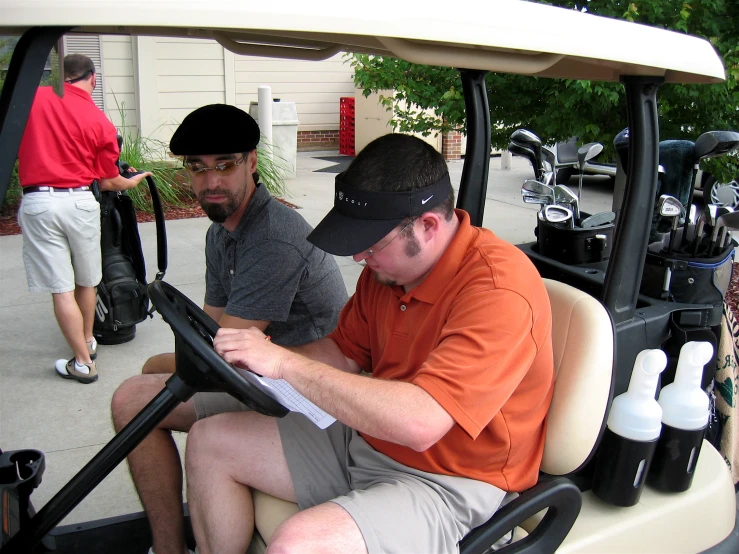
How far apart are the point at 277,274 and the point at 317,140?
436 inches

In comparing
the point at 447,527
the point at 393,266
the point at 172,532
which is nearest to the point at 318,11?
the point at 393,266

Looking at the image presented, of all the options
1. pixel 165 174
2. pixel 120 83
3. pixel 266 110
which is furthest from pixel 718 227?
pixel 120 83

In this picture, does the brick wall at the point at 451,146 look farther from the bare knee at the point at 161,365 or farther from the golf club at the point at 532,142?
the bare knee at the point at 161,365

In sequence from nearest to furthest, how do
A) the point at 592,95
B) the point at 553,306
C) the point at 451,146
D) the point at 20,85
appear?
the point at 20,85
the point at 553,306
the point at 592,95
the point at 451,146

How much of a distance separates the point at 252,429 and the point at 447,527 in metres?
0.60

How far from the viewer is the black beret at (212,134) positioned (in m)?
2.29

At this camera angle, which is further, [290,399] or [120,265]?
[120,265]

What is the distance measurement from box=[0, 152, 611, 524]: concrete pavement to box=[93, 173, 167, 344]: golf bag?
26 centimetres

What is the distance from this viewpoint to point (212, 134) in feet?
7.54

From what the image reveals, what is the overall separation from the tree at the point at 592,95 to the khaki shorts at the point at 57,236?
1.98 meters

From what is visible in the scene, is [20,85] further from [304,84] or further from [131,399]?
[304,84]

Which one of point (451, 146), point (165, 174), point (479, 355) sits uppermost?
point (479, 355)

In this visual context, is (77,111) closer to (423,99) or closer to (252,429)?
(423,99)

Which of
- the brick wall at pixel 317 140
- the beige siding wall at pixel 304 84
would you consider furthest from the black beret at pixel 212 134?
the brick wall at pixel 317 140
